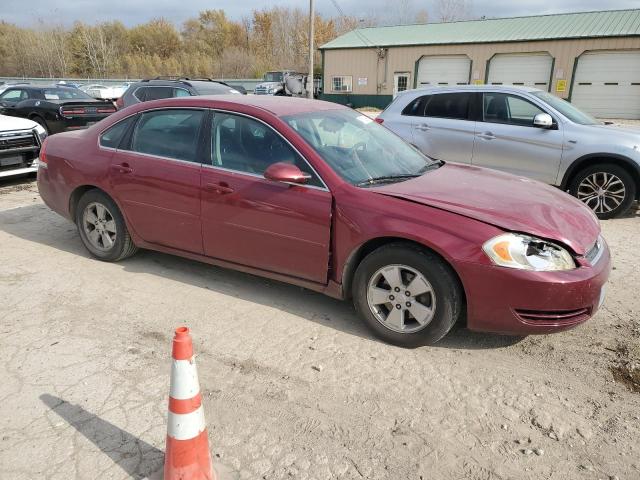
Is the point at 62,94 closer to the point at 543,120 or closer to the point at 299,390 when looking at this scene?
the point at 543,120

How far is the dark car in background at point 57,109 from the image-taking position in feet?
36.6

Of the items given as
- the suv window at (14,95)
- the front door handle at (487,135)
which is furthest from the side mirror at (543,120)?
the suv window at (14,95)

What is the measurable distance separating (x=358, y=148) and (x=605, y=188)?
4.35 meters

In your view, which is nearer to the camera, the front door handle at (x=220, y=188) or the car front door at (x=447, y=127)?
the front door handle at (x=220, y=188)

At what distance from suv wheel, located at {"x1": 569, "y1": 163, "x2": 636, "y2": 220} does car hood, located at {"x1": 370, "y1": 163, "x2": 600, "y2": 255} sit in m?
3.16

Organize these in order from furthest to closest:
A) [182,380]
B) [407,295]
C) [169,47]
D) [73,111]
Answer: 1. [169,47]
2. [73,111]
3. [407,295]
4. [182,380]

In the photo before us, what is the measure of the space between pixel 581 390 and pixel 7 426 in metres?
3.23

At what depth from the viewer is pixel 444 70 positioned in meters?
30.5

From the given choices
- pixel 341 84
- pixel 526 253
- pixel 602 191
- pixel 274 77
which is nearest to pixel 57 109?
pixel 602 191

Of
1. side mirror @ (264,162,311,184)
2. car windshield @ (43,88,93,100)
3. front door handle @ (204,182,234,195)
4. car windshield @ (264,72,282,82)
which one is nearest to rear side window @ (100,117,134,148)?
front door handle @ (204,182,234,195)

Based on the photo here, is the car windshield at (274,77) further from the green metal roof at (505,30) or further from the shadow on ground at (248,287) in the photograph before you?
the shadow on ground at (248,287)

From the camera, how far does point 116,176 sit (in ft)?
15.0

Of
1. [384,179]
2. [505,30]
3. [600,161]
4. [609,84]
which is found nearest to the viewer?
[384,179]

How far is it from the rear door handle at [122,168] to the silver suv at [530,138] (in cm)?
434
